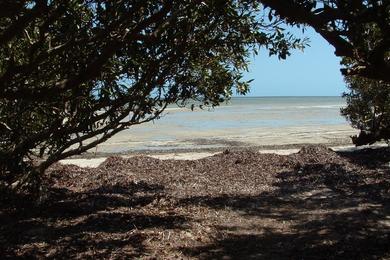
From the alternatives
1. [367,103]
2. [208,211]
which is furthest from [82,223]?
[367,103]

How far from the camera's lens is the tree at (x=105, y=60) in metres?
4.82

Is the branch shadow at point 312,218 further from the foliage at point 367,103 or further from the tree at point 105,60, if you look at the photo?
the tree at point 105,60

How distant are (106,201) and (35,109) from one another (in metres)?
2.10

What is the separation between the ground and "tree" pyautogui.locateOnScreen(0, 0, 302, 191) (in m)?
1.00

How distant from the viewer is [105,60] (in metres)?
4.62

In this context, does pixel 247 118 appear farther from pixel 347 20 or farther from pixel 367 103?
pixel 347 20

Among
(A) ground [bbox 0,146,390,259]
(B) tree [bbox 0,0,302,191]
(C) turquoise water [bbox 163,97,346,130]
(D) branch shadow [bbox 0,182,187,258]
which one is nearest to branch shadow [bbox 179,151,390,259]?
(A) ground [bbox 0,146,390,259]

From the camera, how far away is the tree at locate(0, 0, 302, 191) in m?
4.82

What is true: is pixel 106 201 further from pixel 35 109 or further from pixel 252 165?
pixel 252 165

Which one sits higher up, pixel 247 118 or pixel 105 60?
pixel 105 60

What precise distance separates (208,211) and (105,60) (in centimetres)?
371

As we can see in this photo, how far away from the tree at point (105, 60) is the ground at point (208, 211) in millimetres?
998

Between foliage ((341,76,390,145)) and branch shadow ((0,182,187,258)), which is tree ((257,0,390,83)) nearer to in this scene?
branch shadow ((0,182,187,258))

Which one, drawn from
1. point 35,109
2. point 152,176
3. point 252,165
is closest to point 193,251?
point 35,109
